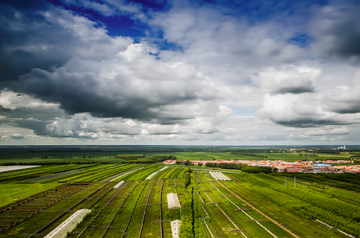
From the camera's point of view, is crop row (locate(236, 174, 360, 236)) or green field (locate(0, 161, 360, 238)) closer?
green field (locate(0, 161, 360, 238))

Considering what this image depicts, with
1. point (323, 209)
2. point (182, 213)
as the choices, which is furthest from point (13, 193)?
point (323, 209)

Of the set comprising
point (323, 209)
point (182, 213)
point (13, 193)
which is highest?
point (182, 213)

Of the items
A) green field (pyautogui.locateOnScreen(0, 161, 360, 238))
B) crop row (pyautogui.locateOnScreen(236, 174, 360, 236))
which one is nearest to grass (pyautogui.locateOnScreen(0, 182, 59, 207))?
green field (pyautogui.locateOnScreen(0, 161, 360, 238))

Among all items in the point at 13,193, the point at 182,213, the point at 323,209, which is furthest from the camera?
the point at 13,193

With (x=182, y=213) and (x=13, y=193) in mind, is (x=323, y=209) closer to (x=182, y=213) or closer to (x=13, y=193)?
(x=182, y=213)

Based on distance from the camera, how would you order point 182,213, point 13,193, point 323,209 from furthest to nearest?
point 13,193 → point 323,209 → point 182,213

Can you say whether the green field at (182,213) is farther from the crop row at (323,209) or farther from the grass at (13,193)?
the grass at (13,193)

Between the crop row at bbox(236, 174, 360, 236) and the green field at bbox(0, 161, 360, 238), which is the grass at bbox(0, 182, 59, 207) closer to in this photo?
the green field at bbox(0, 161, 360, 238)

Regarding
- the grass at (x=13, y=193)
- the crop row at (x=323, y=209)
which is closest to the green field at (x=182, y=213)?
the crop row at (x=323, y=209)

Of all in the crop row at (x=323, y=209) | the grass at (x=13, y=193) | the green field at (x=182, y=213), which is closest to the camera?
the green field at (x=182, y=213)

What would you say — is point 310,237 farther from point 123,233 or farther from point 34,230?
point 34,230

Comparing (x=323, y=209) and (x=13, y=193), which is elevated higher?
(x=323, y=209)
